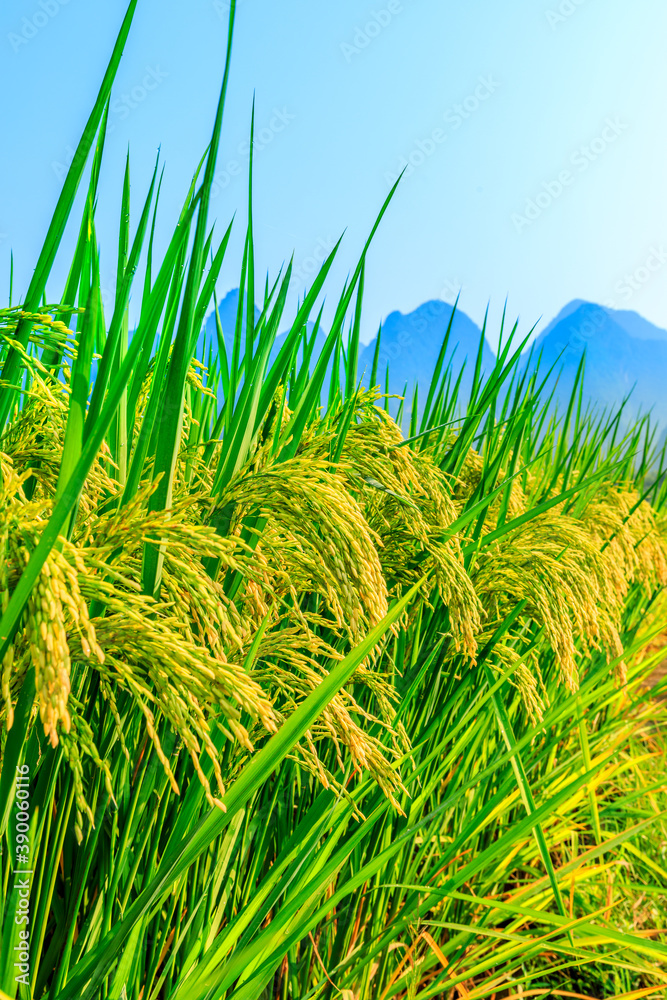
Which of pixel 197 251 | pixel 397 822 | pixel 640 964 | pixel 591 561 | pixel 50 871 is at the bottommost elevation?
pixel 640 964

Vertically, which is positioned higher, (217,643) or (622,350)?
(622,350)

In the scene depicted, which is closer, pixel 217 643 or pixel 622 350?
pixel 217 643

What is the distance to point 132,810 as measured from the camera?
2.81ft

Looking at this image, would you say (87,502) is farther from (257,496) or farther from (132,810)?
(132,810)

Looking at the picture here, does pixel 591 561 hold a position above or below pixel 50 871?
above

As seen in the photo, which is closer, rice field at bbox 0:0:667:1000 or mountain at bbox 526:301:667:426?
rice field at bbox 0:0:667:1000

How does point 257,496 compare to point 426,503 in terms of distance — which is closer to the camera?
point 257,496

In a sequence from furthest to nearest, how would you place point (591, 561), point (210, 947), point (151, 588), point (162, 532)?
point (591, 561) < point (210, 947) < point (151, 588) < point (162, 532)

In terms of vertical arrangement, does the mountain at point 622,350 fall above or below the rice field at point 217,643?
above

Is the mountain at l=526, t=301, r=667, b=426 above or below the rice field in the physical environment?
above

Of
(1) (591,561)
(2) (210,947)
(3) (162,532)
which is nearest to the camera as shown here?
(3) (162,532)

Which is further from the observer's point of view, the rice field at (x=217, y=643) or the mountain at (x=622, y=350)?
the mountain at (x=622, y=350)

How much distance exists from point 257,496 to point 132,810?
18.1 inches

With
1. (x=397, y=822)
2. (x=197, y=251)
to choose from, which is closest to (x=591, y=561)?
(x=397, y=822)
